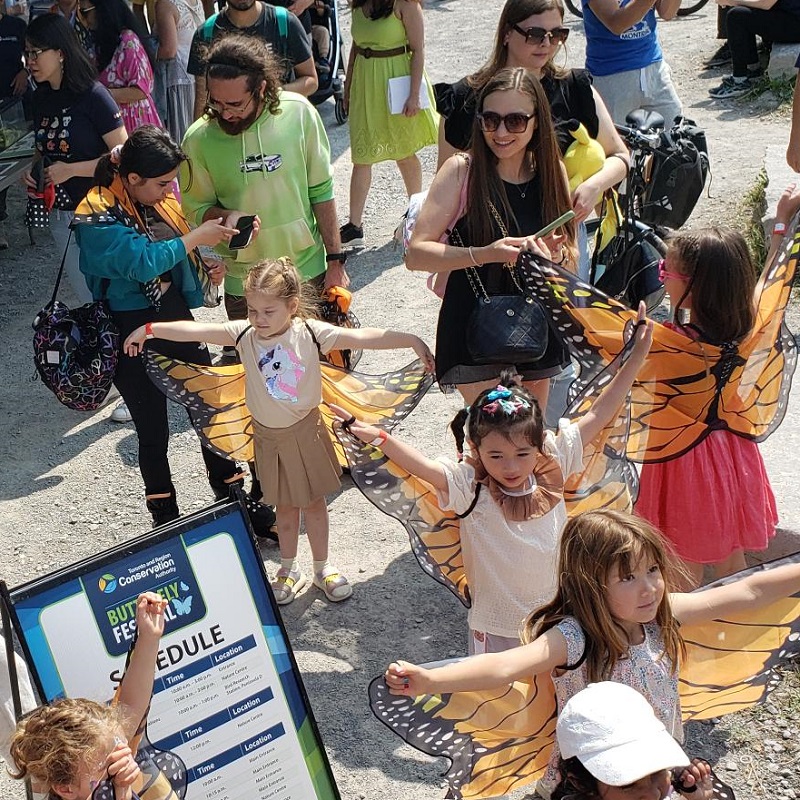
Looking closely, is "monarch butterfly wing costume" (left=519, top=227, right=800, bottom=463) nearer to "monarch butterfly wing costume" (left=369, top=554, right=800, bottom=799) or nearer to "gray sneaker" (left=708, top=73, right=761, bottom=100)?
"monarch butterfly wing costume" (left=369, top=554, right=800, bottom=799)

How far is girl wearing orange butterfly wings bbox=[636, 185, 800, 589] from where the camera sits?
3719mm

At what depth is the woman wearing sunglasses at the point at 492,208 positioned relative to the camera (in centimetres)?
393

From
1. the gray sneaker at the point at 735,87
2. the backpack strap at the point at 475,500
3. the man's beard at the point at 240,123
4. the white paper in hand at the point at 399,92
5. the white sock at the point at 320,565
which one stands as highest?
the man's beard at the point at 240,123

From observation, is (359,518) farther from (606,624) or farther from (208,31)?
(208,31)

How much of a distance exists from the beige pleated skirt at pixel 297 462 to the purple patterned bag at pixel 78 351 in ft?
2.50

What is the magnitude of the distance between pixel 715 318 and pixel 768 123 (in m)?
5.97

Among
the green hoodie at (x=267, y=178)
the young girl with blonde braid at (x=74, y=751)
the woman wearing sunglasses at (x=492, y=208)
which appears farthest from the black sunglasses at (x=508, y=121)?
the young girl with blonde braid at (x=74, y=751)

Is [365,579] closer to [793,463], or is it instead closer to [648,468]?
[648,468]

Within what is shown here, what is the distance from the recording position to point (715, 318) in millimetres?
3746

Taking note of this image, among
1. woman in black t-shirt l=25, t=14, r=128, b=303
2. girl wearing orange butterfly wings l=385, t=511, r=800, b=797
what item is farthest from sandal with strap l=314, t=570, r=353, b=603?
woman in black t-shirt l=25, t=14, r=128, b=303

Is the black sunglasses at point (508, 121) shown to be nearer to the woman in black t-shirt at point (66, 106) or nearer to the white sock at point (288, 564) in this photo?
the white sock at point (288, 564)

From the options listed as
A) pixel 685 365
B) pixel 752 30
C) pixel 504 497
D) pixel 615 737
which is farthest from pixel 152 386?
pixel 752 30

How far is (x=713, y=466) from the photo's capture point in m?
3.85

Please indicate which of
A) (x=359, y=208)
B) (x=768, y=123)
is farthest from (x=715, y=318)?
(x=768, y=123)
